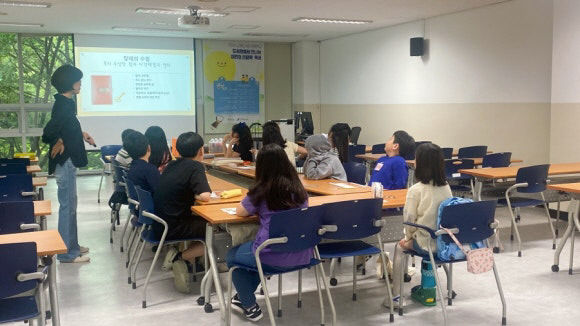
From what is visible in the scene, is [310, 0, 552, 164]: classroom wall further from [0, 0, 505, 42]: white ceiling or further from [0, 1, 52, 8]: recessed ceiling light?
[0, 1, 52, 8]: recessed ceiling light

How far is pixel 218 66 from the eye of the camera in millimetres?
12680

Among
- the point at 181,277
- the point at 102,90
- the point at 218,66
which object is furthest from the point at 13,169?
the point at 218,66

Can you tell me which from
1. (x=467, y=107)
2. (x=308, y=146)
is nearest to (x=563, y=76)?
(x=467, y=107)

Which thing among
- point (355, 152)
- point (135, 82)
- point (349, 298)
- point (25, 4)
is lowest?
point (349, 298)

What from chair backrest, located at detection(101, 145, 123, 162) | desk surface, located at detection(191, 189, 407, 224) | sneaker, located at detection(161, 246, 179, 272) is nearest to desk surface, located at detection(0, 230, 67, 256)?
desk surface, located at detection(191, 189, 407, 224)

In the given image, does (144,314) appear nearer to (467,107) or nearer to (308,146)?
(308,146)

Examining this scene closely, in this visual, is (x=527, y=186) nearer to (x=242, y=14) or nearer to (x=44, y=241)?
(x=44, y=241)

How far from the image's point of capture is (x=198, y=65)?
1254cm

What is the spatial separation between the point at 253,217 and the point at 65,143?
2376mm

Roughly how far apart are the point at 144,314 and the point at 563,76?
5.71 meters

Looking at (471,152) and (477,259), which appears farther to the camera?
(471,152)

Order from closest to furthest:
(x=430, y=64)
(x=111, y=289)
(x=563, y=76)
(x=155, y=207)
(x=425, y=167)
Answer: (x=425, y=167)
(x=155, y=207)
(x=111, y=289)
(x=563, y=76)
(x=430, y=64)

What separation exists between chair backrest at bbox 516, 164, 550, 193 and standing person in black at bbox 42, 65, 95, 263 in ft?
12.8

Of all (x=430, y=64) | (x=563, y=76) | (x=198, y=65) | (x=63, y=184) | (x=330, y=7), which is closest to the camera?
(x=63, y=184)
